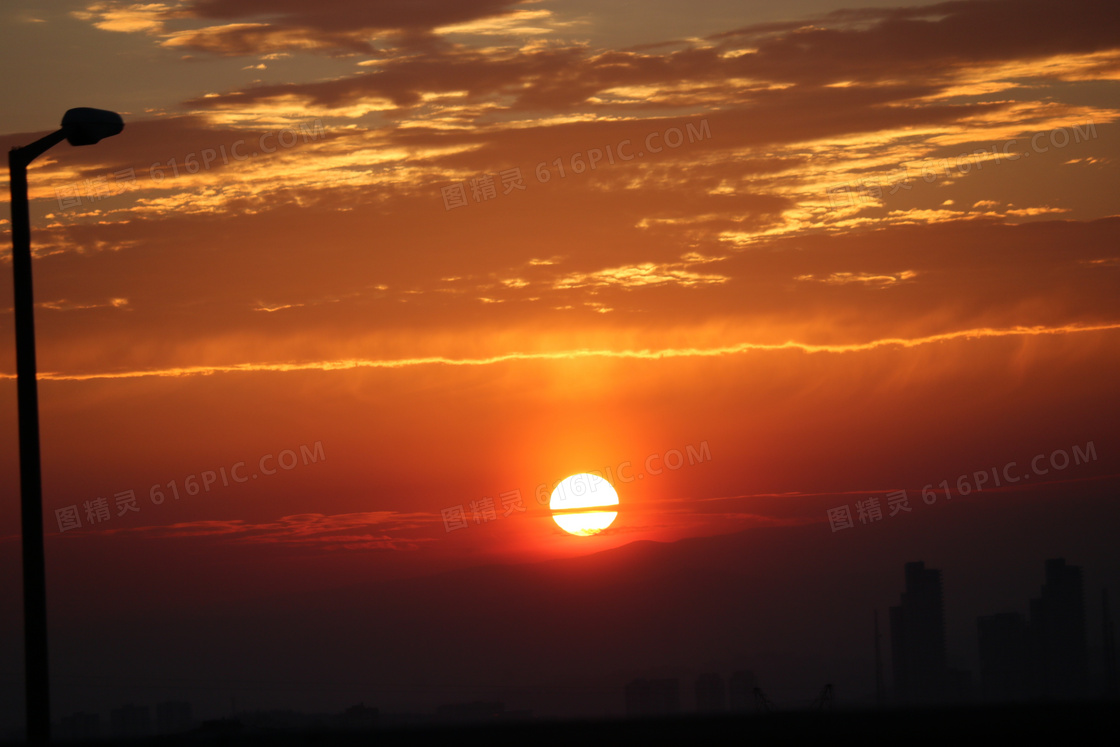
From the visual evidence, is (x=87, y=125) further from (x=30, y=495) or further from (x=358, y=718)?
(x=358, y=718)

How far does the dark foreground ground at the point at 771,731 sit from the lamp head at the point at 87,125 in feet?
25.5

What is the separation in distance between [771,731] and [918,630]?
101690mm

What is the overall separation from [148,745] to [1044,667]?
62294 millimetres

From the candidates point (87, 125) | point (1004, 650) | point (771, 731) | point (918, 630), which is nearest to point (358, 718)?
point (771, 731)

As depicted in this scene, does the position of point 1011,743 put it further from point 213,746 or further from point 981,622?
point 981,622

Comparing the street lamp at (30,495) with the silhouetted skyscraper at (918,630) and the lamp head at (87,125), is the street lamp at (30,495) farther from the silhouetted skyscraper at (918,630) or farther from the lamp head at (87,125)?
the silhouetted skyscraper at (918,630)

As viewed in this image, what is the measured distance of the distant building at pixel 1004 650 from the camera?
60.0m

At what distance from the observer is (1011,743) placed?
1379cm

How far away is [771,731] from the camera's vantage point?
586 inches

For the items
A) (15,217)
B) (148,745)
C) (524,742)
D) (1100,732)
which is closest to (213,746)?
(148,745)

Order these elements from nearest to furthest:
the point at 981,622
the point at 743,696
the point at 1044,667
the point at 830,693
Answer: the point at 830,693 < the point at 743,696 < the point at 1044,667 < the point at 981,622

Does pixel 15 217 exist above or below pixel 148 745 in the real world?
above

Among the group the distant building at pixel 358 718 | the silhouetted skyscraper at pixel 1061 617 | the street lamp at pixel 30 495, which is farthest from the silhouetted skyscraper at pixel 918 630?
the street lamp at pixel 30 495

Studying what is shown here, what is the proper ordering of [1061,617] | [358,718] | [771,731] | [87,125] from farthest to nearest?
[1061,617] < [358,718] < [771,731] < [87,125]
